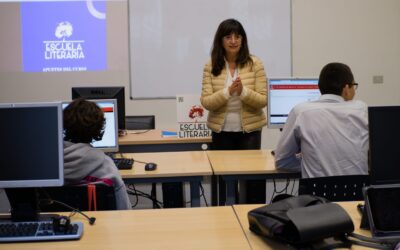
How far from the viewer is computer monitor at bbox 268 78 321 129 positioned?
3.41 metres

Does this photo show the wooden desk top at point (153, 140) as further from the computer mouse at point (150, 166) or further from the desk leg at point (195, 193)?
the desk leg at point (195, 193)

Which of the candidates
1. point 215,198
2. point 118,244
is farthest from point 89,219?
point 215,198

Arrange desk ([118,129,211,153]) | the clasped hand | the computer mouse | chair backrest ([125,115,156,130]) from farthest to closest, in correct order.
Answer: chair backrest ([125,115,156,130]), desk ([118,129,211,153]), the clasped hand, the computer mouse

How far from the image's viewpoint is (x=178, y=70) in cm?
530

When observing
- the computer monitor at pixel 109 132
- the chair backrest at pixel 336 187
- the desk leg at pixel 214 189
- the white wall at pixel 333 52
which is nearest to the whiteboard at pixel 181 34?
the white wall at pixel 333 52

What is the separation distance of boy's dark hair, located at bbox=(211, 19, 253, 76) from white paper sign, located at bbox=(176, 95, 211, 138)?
12.1 inches

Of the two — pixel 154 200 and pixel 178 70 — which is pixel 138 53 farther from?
pixel 154 200

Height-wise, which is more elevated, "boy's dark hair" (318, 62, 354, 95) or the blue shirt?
"boy's dark hair" (318, 62, 354, 95)

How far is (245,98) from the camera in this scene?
3.33 meters

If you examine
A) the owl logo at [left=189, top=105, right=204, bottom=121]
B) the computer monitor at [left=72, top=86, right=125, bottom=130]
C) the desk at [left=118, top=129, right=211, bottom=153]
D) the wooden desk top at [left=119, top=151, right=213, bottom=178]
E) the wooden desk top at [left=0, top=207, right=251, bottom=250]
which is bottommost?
the wooden desk top at [left=0, top=207, right=251, bottom=250]

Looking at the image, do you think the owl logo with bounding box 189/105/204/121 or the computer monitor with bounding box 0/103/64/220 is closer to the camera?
the computer monitor with bounding box 0/103/64/220

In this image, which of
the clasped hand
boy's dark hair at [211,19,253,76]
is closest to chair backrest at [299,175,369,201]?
the clasped hand

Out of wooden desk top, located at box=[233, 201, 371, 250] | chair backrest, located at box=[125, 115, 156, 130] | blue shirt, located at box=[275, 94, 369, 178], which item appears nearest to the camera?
wooden desk top, located at box=[233, 201, 371, 250]

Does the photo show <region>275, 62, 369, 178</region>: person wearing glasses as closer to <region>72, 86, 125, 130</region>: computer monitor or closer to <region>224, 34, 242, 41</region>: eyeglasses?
<region>224, 34, 242, 41</region>: eyeglasses
